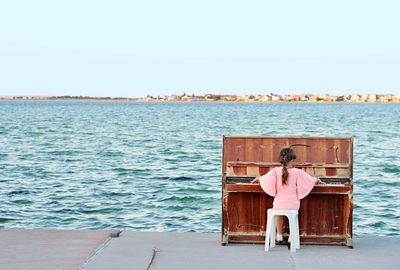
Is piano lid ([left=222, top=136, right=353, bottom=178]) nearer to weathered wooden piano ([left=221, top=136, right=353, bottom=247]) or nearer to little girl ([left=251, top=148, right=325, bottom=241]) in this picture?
weathered wooden piano ([left=221, top=136, right=353, bottom=247])

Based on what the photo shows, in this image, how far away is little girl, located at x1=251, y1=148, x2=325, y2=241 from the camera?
9820 millimetres

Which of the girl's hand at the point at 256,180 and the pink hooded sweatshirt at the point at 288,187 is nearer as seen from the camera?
the pink hooded sweatshirt at the point at 288,187

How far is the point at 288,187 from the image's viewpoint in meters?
9.84

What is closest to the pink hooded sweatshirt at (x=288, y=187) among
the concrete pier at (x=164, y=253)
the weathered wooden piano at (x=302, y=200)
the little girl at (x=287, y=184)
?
the little girl at (x=287, y=184)

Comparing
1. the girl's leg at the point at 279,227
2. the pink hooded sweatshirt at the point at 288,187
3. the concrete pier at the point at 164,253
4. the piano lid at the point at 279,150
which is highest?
the piano lid at the point at 279,150

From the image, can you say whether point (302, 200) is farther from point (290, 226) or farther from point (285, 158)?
point (285, 158)

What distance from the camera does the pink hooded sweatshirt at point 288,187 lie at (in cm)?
984

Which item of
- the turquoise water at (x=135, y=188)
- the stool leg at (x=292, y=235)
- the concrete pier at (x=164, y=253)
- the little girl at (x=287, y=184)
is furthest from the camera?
the turquoise water at (x=135, y=188)

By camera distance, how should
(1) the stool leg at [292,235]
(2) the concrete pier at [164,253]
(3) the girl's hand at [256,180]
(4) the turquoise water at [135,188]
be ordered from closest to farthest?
(2) the concrete pier at [164,253]
(1) the stool leg at [292,235]
(3) the girl's hand at [256,180]
(4) the turquoise water at [135,188]

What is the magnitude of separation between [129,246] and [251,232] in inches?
63.7

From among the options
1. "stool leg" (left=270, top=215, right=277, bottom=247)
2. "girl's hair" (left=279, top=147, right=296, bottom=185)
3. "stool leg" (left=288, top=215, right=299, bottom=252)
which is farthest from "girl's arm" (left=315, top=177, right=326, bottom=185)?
"stool leg" (left=270, top=215, right=277, bottom=247)

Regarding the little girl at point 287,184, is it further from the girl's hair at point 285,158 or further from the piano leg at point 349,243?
the piano leg at point 349,243

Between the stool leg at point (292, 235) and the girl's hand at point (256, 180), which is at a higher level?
the girl's hand at point (256, 180)

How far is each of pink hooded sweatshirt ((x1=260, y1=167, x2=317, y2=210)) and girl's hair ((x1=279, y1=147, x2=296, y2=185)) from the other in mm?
53
